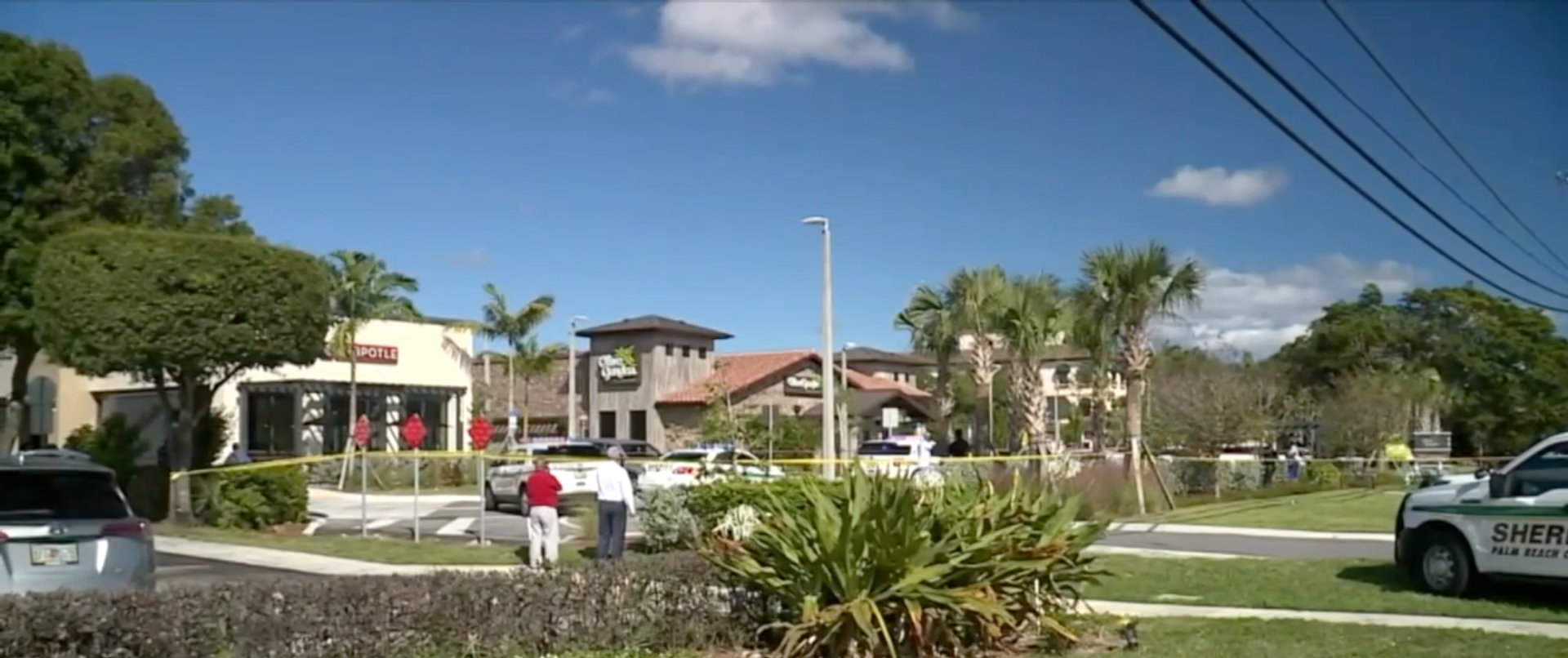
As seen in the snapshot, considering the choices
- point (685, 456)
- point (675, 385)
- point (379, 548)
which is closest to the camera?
point (379, 548)

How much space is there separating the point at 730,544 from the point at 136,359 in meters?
17.5

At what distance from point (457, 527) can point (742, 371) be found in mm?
35787

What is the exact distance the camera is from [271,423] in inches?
1857

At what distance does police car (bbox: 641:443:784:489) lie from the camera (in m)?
21.4

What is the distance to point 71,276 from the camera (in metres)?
25.3

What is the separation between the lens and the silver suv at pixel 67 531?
10820mm

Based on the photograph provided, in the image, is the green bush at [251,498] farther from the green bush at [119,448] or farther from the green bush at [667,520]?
the green bush at [667,520]

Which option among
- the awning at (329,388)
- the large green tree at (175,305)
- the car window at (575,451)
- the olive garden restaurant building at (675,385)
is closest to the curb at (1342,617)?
the large green tree at (175,305)

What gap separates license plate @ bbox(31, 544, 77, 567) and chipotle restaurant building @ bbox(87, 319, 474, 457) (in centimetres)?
3414

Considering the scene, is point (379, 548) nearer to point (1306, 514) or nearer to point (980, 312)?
point (1306, 514)

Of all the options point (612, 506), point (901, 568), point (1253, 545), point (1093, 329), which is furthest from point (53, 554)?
point (1093, 329)

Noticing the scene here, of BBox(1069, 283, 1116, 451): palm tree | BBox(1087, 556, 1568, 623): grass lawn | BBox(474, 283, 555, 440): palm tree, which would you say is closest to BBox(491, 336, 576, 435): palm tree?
BBox(474, 283, 555, 440): palm tree

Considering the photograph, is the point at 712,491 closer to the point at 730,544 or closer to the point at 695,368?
the point at 730,544

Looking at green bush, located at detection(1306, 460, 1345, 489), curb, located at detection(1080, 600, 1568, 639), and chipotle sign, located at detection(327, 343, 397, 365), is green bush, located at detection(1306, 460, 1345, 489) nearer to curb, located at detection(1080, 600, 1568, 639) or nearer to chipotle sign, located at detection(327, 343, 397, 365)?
curb, located at detection(1080, 600, 1568, 639)
